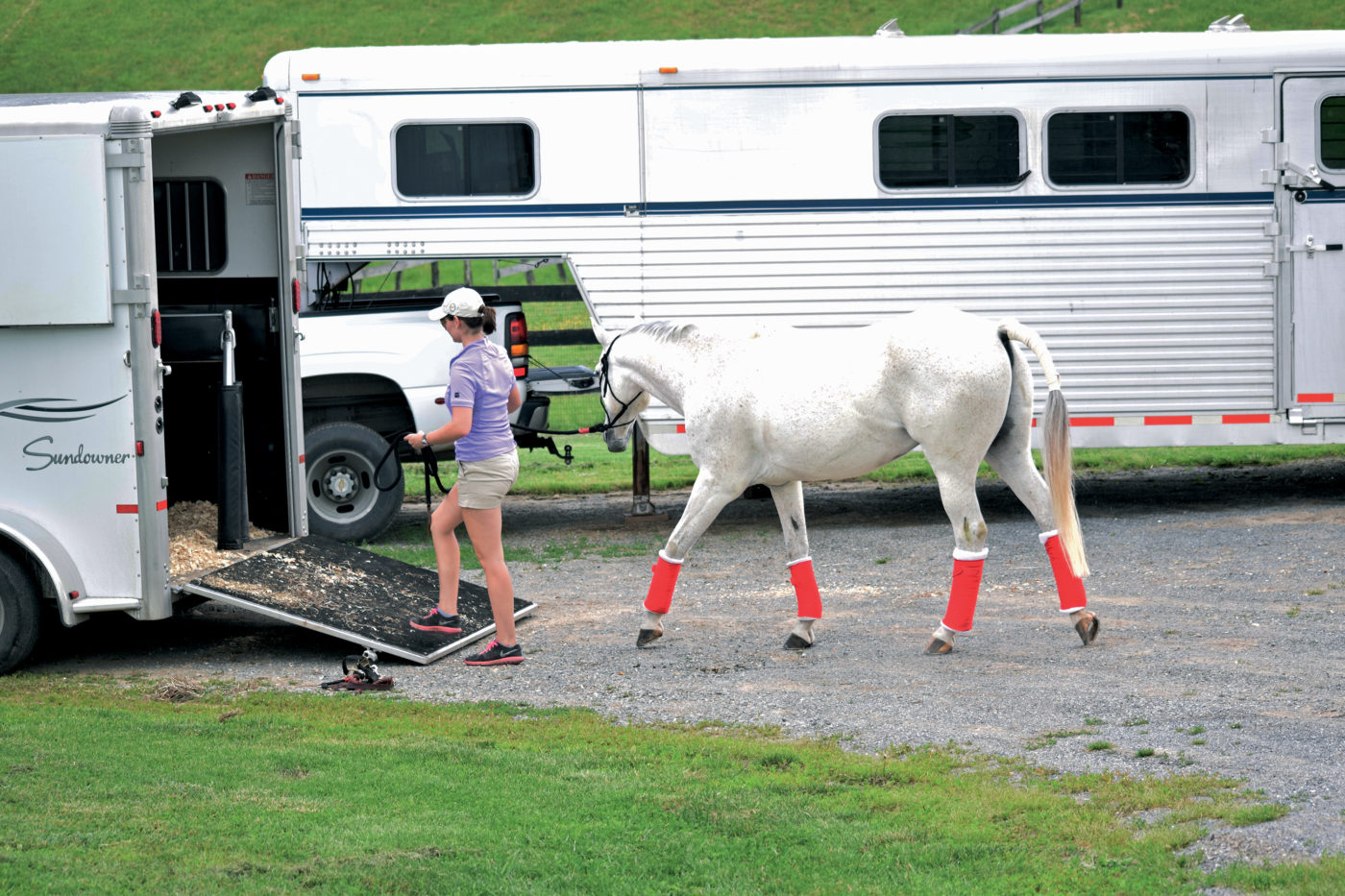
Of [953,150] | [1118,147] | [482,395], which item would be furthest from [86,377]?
[1118,147]


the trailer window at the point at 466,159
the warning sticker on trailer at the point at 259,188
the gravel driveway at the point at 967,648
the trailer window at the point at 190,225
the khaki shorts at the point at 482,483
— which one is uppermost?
the trailer window at the point at 466,159

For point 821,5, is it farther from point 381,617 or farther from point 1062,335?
point 381,617

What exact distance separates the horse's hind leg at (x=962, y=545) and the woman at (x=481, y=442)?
7.02ft

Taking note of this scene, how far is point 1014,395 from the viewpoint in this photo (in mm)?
7316

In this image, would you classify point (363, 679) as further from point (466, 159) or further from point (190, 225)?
point (466, 159)

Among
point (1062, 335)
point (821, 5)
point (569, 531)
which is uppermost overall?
point (821, 5)

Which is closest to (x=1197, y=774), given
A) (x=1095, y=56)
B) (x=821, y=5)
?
(x=1095, y=56)

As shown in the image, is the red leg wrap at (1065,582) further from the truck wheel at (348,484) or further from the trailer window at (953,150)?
the truck wheel at (348,484)

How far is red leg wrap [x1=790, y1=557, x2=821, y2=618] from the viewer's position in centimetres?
755

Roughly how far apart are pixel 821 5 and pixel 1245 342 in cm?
3917

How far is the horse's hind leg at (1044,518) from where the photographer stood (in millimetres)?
7309

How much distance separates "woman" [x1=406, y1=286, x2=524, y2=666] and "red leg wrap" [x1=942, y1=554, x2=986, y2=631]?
2.20m

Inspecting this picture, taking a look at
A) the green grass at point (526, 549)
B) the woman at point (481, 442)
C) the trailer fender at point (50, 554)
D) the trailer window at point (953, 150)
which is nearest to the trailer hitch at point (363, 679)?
the woman at point (481, 442)

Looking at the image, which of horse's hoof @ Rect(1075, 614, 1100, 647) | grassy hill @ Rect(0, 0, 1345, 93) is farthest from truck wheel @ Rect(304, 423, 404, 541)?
grassy hill @ Rect(0, 0, 1345, 93)
